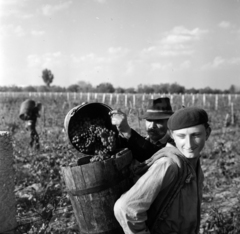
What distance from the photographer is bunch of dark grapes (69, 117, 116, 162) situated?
2.15m

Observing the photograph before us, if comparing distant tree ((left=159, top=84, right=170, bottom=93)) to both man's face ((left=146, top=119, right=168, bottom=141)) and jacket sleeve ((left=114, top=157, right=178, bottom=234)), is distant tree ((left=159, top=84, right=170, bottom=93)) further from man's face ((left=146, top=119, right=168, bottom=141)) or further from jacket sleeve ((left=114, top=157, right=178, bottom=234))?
jacket sleeve ((left=114, top=157, right=178, bottom=234))

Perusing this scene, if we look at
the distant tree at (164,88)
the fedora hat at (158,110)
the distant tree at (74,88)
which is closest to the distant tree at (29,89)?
the distant tree at (74,88)

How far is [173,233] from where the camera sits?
6.10 ft

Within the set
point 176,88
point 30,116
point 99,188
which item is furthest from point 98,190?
point 176,88

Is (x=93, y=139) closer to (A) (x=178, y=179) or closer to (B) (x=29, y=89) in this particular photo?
(A) (x=178, y=179)

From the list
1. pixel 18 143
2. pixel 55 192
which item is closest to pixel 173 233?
pixel 55 192

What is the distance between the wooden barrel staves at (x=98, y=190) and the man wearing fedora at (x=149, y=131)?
0.27 meters

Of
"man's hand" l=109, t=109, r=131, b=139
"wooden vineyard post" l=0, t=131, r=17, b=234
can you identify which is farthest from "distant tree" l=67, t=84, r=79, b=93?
"man's hand" l=109, t=109, r=131, b=139

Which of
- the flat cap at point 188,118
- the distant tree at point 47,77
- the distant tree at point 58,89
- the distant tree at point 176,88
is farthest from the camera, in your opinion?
the distant tree at point 47,77

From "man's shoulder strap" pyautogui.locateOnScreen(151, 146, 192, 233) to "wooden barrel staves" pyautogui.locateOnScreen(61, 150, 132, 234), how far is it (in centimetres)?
26

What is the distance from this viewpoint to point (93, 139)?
2195 mm

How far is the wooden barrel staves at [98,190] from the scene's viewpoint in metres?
1.96

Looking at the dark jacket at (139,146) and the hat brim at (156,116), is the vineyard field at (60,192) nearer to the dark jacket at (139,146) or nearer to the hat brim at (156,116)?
the dark jacket at (139,146)

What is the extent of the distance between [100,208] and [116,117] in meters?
0.54
